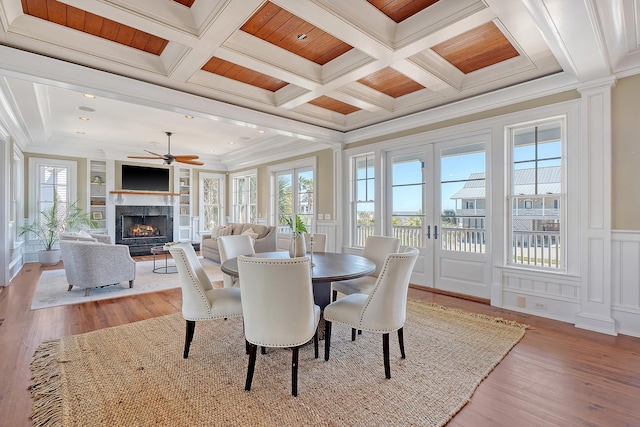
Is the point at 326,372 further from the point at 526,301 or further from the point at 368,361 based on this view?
the point at 526,301

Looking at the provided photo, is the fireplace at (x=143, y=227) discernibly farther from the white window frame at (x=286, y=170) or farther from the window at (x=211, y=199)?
the white window frame at (x=286, y=170)

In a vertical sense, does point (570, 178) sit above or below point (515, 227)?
above

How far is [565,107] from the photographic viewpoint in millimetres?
3355

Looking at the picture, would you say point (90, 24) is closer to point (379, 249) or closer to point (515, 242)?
point (379, 249)

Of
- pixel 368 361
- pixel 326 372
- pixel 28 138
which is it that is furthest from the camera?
pixel 28 138

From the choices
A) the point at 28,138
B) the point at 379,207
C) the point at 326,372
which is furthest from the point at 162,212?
the point at 326,372

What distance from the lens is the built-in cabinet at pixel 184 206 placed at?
29.6 ft

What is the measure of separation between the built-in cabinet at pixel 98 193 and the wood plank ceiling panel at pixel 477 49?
8.12 meters

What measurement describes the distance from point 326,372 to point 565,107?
362 cm

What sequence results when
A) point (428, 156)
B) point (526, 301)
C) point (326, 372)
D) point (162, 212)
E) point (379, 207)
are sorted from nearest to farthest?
point (326, 372), point (526, 301), point (428, 156), point (379, 207), point (162, 212)

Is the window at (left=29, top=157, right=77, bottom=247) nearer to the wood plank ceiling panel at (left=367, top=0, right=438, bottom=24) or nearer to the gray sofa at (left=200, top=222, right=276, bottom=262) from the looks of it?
the gray sofa at (left=200, top=222, right=276, bottom=262)

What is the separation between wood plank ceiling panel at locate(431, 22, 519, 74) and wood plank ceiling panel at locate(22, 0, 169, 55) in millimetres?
2778

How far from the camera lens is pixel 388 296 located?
2209 mm

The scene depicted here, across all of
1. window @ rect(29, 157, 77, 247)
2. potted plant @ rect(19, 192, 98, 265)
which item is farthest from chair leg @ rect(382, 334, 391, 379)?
window @ rect(29, 157, 77, 247)
